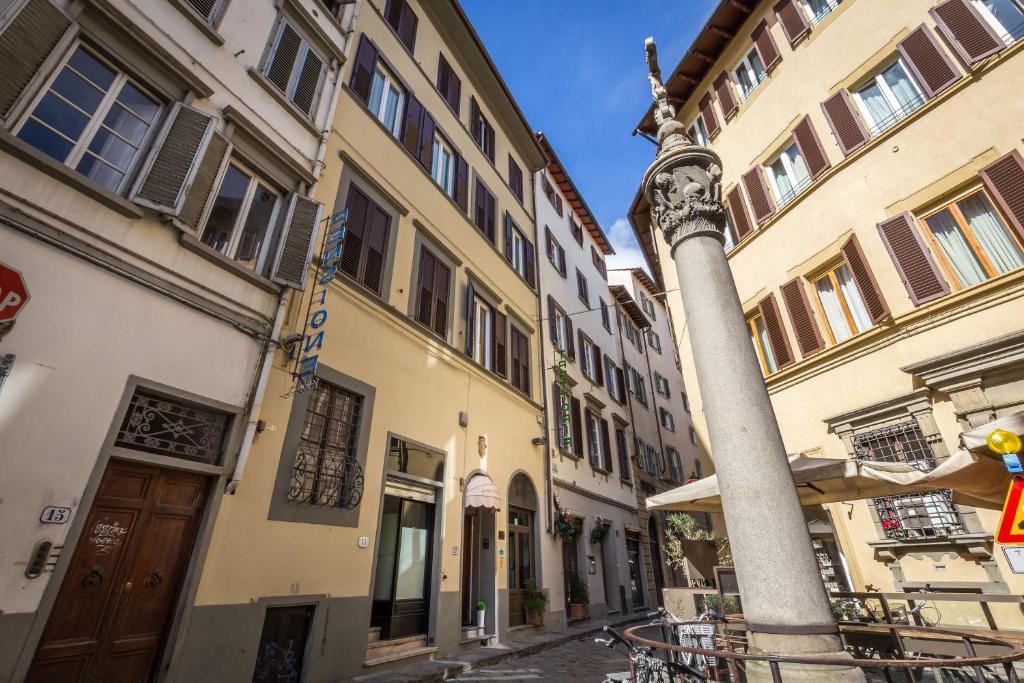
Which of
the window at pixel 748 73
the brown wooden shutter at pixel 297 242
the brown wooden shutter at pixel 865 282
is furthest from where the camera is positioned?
the window at pixel 748 73

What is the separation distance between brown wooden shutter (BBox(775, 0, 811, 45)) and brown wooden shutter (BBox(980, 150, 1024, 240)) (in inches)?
231

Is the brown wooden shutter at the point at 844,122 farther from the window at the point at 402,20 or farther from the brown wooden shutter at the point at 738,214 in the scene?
the window at the point at 402,20

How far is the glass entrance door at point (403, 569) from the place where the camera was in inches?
299

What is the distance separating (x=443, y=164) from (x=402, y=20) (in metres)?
3.59

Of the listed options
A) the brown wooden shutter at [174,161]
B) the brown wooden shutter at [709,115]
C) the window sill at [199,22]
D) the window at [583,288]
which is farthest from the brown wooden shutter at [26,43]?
the window at [583,288]

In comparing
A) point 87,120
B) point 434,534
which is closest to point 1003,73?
point 434,534

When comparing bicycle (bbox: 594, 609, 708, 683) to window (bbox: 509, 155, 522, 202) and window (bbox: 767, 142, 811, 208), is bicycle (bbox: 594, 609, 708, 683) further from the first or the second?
window (bbox: 509, 155, 522, 202)

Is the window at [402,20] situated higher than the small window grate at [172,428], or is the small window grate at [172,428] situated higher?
the window at [402,20]

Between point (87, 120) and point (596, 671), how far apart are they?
1016 cm

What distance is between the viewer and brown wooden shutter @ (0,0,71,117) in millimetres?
4426

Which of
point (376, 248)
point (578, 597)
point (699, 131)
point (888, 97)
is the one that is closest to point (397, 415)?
point (376, 248)

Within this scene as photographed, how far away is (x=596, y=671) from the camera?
25.2 feet

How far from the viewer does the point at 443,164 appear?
12258mm

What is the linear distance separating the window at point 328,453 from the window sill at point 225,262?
1.56 metres
